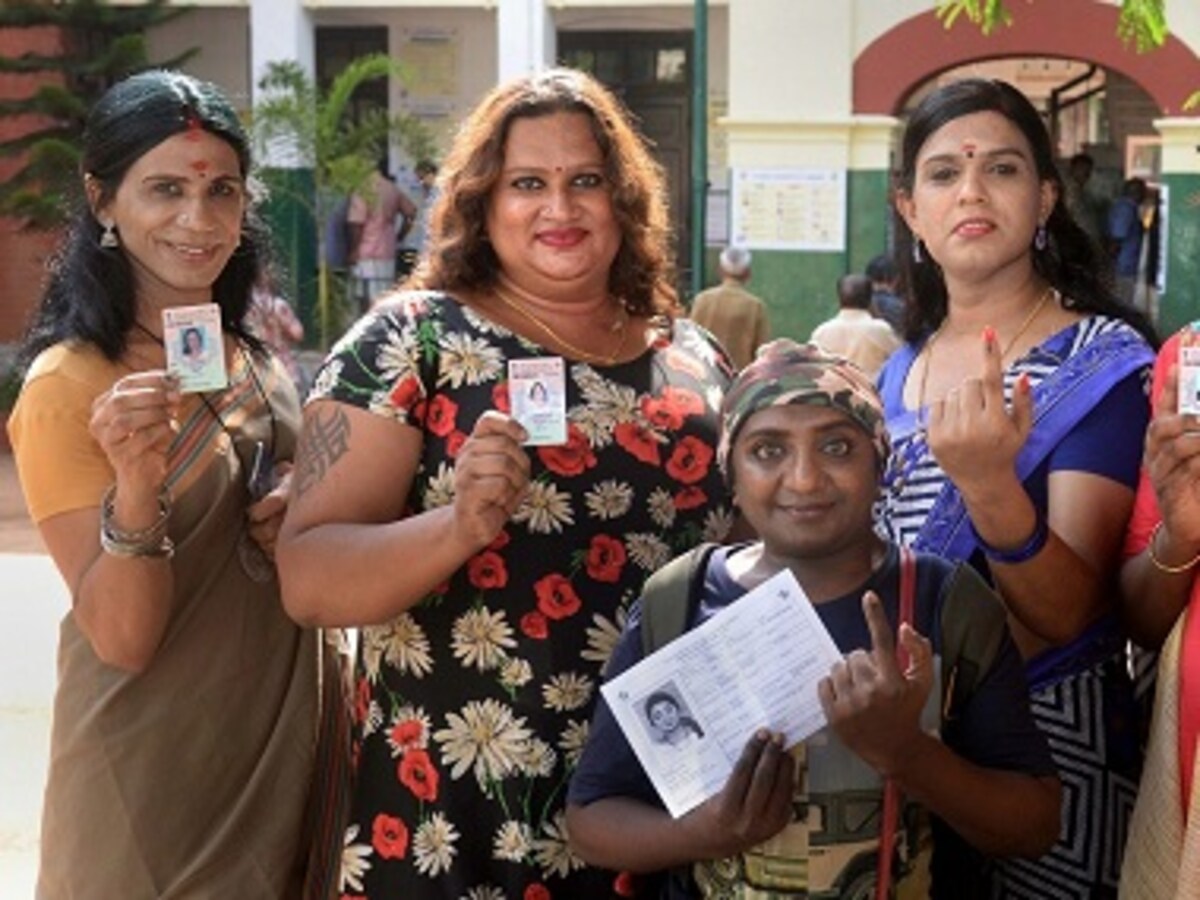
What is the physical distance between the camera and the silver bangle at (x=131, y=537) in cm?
286

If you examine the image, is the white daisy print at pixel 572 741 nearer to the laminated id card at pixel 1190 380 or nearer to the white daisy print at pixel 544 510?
the white daisy print at pixel 544 510

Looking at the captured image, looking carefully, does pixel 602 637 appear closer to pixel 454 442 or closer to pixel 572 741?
pixel 572 741

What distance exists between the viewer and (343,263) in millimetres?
17875

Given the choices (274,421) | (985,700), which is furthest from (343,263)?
(985,700)

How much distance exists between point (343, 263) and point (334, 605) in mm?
15519

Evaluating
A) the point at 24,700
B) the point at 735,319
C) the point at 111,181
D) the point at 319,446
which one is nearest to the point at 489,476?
the point at 319,446

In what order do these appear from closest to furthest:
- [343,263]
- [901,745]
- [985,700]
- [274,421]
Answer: [901,745] → [985,700] → [274,421] → [343,263]

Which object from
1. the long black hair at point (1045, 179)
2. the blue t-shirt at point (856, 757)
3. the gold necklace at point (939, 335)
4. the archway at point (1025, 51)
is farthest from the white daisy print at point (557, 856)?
the archway at point (1025, 51)

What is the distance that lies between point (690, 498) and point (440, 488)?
407 millimetres

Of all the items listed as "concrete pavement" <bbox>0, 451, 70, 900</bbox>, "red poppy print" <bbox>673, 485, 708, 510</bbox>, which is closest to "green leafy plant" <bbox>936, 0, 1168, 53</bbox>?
"red poppy print" <bbox>673, 485, 708, 510</bbox>

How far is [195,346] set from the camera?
291 centimetres

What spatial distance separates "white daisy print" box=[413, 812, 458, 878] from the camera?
8.92 feet

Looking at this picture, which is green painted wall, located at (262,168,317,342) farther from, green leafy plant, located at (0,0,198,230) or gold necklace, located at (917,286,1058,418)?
gold necklace, located at (917,286,1058,418)

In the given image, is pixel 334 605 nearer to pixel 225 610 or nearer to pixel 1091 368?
pixel 225 610
